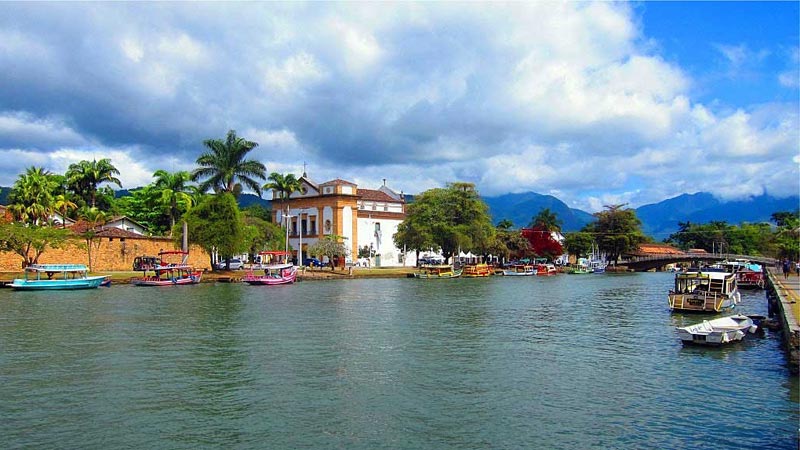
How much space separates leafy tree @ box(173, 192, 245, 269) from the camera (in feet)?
210

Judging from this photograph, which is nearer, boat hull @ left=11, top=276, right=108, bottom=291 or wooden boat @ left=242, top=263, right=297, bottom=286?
boat hull @ left=11, top=276, right=108, bottom=291

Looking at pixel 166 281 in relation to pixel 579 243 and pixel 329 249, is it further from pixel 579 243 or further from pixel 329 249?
pixel 579 243

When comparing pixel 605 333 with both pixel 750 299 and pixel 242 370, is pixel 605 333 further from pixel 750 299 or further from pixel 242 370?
pixel 750 299

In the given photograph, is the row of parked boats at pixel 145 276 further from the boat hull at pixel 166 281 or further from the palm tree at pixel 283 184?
the palm tree at pixel 283 184

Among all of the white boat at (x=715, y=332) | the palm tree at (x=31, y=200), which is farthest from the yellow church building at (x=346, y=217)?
the white boat at (x=715, y=332)

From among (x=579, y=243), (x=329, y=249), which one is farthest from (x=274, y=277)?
(x=579, y=243)

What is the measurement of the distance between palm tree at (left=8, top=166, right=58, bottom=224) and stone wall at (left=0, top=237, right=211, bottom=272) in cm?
565

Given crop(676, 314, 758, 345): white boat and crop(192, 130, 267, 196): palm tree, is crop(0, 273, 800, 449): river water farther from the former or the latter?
crop(192, 130, 267, 196): palm tree

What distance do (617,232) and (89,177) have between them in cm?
8656

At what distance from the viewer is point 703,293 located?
36.0 metres

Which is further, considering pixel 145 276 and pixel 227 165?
pixel 227 165

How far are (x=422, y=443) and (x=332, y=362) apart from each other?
26.2 ft

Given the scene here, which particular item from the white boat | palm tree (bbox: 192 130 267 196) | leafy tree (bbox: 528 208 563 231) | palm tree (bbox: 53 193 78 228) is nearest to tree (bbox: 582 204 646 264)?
leafy tree (bbox: 528 208 563 231)

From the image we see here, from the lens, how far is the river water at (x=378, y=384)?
1360cm
